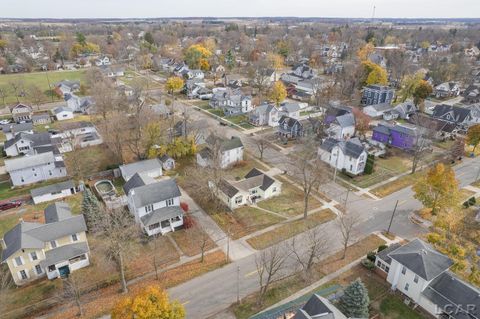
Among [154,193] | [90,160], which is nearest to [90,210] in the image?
[154,193]

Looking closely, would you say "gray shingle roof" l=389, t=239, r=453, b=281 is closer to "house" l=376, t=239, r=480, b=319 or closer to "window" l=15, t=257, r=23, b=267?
"house" l=376, t=239, r=480, b=319

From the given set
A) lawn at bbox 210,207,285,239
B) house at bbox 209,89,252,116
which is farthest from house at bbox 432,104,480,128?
lawn at bbox 210,207,285,239

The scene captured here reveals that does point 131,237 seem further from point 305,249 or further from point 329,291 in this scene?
point 329,291

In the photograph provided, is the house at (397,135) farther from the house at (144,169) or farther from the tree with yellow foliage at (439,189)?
the house at (144,169)

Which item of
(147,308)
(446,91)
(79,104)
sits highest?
(147,308)

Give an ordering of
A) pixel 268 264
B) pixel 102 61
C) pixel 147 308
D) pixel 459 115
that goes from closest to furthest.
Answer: pixel 147 308, pixel 268 264, pixel 459 115, pixel 102 61

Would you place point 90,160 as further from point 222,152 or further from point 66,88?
point 66,88

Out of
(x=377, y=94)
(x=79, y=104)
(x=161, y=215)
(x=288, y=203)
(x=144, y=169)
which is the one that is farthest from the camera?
(x=377, y=94)

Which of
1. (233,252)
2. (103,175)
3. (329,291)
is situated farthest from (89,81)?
(329,291)
